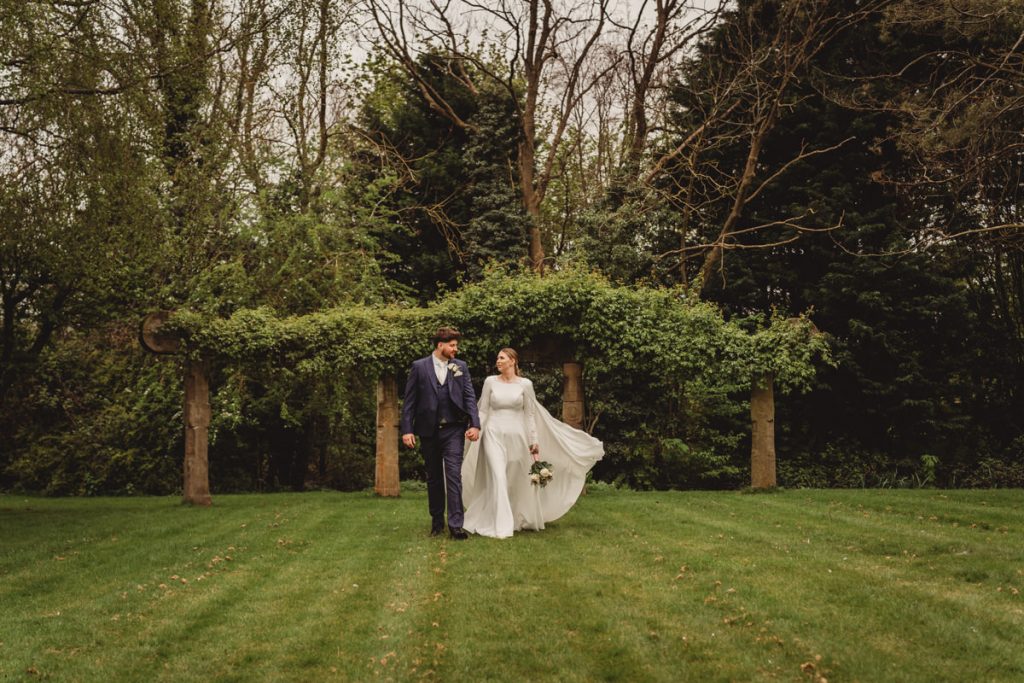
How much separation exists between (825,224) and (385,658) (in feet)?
65.9

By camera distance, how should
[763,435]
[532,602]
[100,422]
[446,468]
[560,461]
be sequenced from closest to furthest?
[532,602]
[446,468]
[560,461]
[763,435]
[100,422]

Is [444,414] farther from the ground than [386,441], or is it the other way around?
[444,414]

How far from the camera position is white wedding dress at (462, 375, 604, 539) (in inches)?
399

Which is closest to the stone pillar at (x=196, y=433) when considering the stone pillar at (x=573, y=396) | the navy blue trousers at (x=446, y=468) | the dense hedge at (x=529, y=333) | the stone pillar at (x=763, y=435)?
the dense hedge at (x=529, y=333)

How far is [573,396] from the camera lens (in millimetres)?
16062

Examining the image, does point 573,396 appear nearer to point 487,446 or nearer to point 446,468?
point 487,446

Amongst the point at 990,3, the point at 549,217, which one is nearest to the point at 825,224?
the point at 549,217

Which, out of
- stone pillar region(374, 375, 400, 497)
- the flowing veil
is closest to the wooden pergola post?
stone pillar region(374, 375, 400, 497)

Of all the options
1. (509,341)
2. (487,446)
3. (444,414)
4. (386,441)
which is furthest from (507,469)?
(386,441)

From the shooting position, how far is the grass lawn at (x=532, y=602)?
201 inches

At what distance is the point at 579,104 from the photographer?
96.2 ft

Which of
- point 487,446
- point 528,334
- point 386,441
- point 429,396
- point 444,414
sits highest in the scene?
point 528,334

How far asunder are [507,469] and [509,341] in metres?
5.84

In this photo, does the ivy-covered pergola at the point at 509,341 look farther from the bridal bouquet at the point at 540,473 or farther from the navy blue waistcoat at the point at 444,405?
the navy blue waistcoat at the point at 444,405
